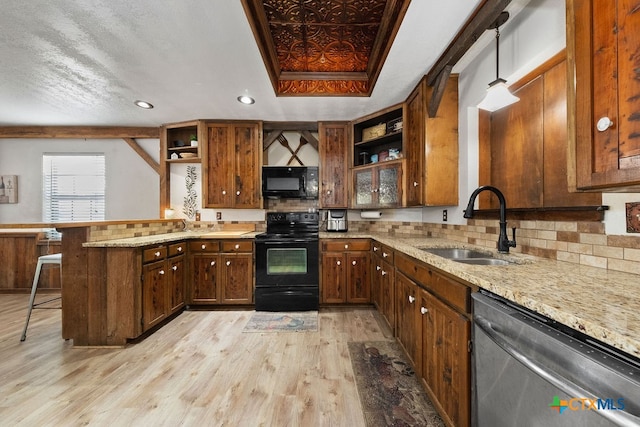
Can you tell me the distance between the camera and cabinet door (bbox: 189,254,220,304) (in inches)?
120

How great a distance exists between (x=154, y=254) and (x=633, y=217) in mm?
3324

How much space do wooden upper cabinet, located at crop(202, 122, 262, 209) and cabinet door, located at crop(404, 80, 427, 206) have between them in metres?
1.92

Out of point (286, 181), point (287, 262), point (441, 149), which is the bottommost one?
point (287, 262)

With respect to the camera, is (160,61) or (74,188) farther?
(74,188)

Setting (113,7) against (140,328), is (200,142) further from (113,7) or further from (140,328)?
(140,328)

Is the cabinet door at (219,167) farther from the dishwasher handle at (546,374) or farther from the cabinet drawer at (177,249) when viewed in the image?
the dishwasher handle at (546,374)

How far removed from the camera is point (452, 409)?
122 centimetres

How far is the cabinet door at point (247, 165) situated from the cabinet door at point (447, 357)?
257cm

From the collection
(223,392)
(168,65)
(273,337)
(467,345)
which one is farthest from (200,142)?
(467,345)

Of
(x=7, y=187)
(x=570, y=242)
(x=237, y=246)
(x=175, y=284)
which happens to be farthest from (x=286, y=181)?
(x=7, y=187)

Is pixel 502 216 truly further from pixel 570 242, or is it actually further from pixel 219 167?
pixel 219 167

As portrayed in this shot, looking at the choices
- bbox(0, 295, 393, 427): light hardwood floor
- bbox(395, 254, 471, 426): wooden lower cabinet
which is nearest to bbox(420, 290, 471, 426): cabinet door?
bbox(395, 254, 471, 426): wooden lower cabinet

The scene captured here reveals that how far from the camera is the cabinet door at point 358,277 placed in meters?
3.07

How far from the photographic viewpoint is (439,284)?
136 centimetres
